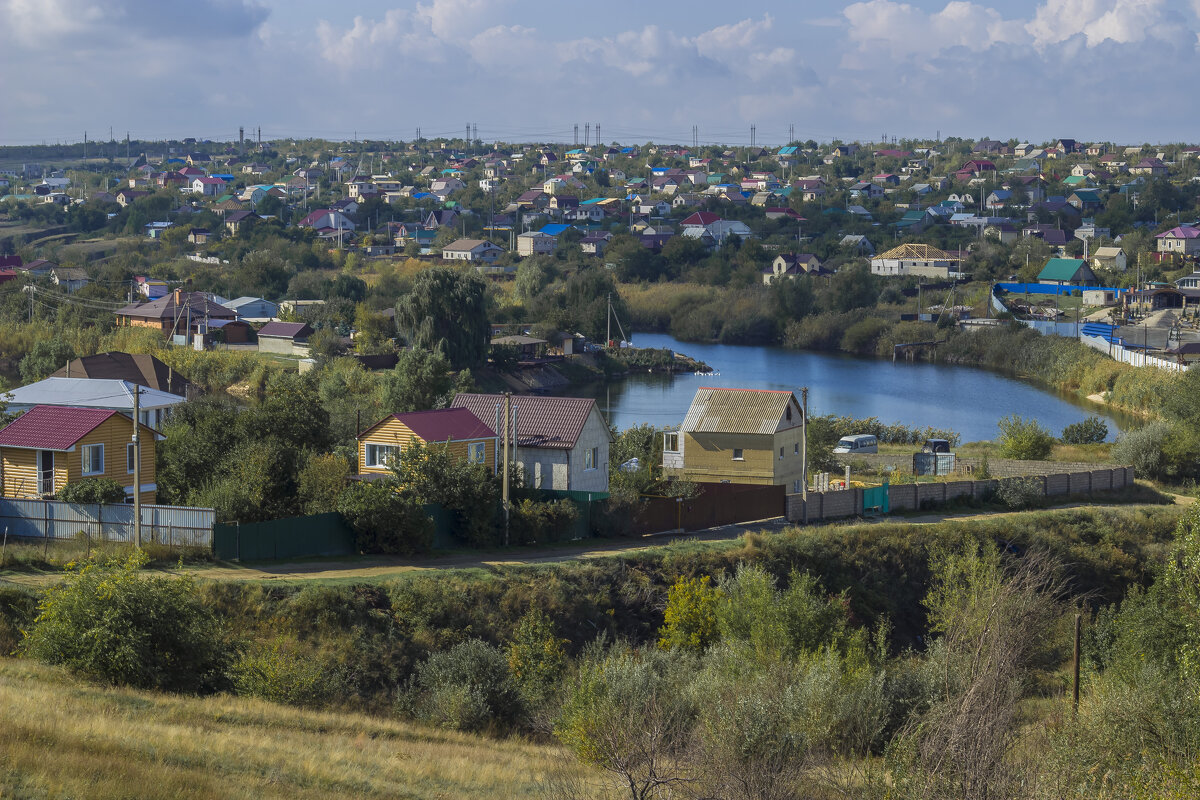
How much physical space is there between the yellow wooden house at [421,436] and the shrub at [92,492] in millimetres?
4665

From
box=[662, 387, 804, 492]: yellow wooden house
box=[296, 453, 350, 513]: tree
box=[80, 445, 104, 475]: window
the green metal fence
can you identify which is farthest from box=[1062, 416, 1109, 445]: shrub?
box=[80, 445, 104, 475]: window

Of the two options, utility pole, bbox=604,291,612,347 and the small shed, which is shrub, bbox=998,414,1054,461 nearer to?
the small shed

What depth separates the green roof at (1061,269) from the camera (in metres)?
81.7

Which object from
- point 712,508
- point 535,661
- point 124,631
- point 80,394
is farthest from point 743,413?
point 124,631

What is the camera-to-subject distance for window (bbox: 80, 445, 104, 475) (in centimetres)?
2186

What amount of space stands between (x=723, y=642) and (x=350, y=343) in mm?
40179

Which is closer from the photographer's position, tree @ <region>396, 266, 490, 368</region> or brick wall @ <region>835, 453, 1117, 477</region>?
brick wall @ <region>835, 453, 1117, 477</region>

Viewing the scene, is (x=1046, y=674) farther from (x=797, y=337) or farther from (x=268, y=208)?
(x=268, y=208)

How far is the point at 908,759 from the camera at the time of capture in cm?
1025

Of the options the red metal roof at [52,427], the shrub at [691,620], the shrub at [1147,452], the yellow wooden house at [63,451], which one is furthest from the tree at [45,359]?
the shrub at [1147,452]

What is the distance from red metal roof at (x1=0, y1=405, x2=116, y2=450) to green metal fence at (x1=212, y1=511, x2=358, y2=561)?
3.73 m

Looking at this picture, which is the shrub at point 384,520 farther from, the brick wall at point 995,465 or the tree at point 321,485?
the brick wall at point 995,465

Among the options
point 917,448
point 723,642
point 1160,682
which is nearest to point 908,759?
point 1160,682

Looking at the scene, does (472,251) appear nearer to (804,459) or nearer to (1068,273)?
(1068,273)
